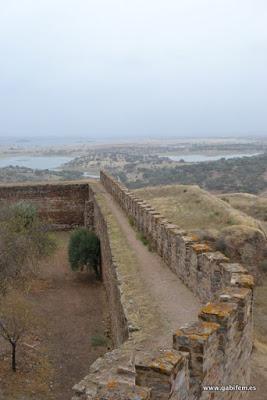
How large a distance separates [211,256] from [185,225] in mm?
13061

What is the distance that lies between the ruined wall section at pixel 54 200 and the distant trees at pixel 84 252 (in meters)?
6.57

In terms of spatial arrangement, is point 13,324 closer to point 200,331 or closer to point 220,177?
point 200,331

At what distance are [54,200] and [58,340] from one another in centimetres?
1267

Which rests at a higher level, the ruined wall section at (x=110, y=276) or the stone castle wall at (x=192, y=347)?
the stone castle wall at (x=192, y=347)

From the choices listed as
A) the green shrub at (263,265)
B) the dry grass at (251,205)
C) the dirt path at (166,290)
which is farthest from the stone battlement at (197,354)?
the dry grass at (251,205)

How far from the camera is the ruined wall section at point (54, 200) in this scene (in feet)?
79.6

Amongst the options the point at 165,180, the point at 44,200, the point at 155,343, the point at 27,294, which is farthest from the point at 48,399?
the point at 165,180

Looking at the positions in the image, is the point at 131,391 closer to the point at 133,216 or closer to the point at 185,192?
the point at 133,216

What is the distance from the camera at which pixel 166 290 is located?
8.91 m

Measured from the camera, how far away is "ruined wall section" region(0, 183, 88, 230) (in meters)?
24.2

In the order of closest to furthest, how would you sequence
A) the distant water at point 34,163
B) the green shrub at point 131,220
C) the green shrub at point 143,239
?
the green shrub at point 143,239
the green shrub at point 131,220
the distant water at point 34,163

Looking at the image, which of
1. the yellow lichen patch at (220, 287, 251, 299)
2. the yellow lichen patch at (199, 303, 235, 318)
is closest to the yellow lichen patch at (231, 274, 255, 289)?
the yellow lichen patch at (220, 287, 251, 299)

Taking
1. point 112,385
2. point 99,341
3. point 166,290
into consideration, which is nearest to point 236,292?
point 112,385

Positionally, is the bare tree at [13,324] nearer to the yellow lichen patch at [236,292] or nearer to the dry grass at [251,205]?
the yellow lichen patch at [236,292]
